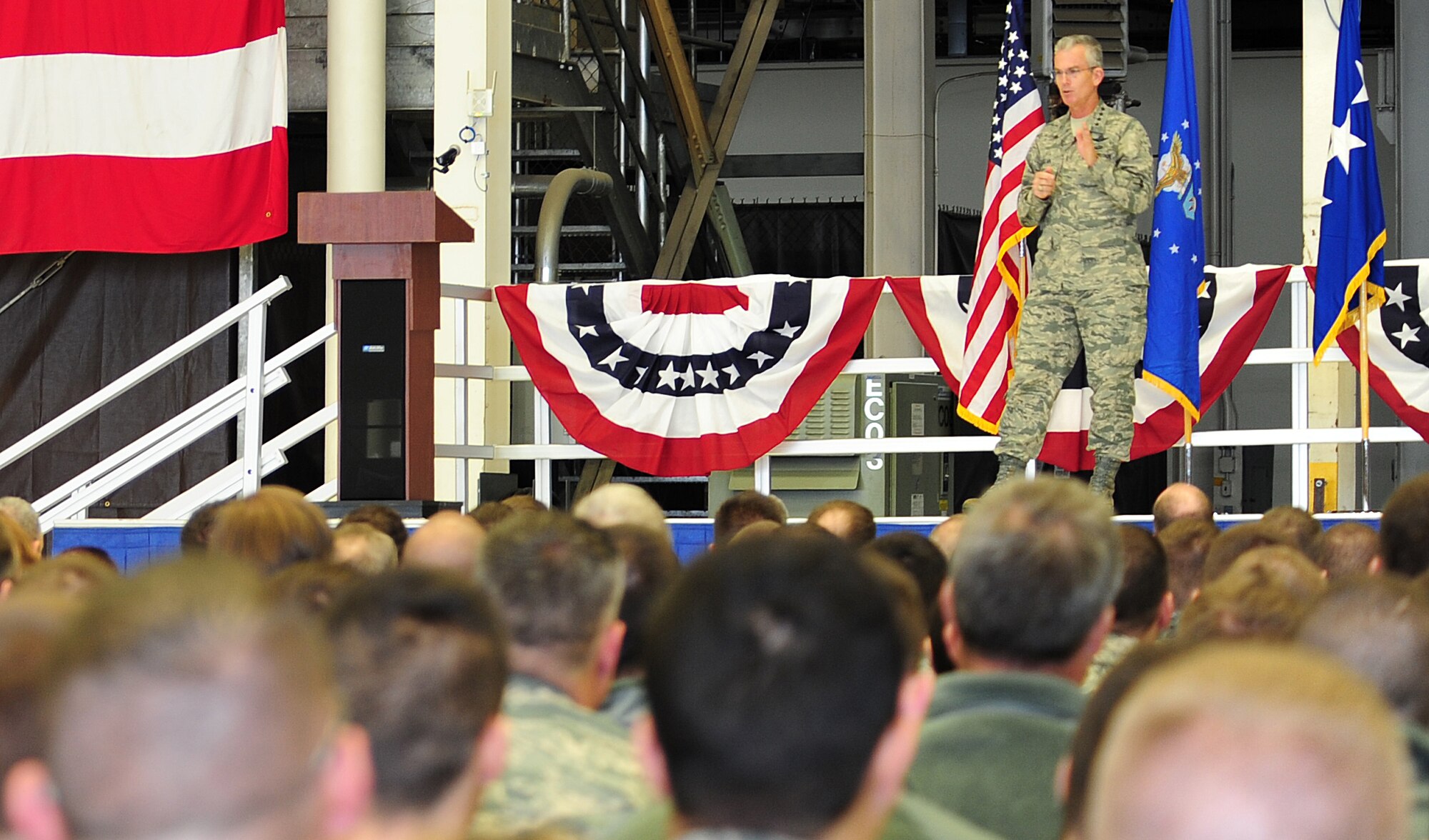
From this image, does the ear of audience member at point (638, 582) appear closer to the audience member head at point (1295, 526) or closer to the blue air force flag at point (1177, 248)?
the audience member head at point (1295, 526)

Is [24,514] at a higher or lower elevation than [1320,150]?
lower

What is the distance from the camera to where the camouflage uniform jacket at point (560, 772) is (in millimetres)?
1819

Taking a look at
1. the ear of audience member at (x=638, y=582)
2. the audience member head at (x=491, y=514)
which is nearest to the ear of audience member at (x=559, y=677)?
the ear of audience member at (x=638, y=582)

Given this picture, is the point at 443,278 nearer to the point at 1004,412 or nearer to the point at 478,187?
the point at 478,187

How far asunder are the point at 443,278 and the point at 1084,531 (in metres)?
6.08

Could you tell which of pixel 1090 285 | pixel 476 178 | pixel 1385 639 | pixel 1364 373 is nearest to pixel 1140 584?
pixel 1385 639

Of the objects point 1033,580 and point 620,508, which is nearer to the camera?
point 1033,580

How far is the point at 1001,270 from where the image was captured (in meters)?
6.39

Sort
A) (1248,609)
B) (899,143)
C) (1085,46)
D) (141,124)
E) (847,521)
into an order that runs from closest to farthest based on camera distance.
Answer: (1248,609)
(847,521)
(1085,46)
(141,124)
(899,143)

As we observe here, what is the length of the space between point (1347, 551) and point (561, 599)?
1999 mm

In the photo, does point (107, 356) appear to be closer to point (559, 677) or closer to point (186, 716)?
point (559, 677)

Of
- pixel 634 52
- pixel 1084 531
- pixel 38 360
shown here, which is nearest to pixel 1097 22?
pixel 634 52

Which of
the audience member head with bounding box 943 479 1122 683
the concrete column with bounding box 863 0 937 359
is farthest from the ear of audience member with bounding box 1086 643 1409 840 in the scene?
the concrete column with bounding box 863 0 937 359

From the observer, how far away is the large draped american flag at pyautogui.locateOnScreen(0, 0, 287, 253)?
808cm
